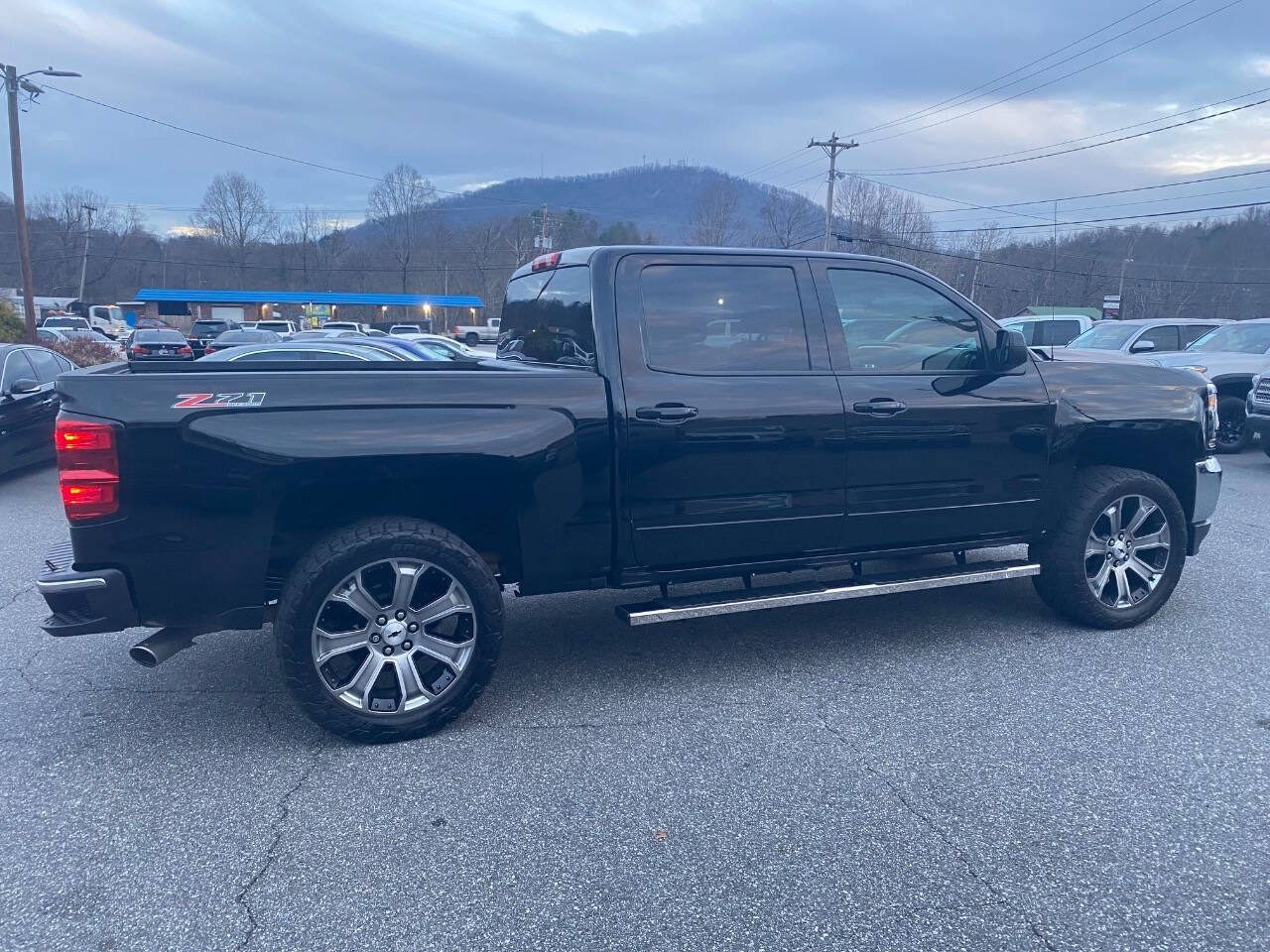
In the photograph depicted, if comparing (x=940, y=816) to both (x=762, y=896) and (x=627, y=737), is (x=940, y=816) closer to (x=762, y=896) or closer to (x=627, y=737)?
(x=762, y=896)

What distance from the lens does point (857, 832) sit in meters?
3.11

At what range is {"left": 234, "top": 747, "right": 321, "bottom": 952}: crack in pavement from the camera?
262 centimetres

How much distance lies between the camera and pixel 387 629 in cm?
372

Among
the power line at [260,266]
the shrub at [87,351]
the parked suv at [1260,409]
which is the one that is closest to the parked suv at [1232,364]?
the parked suv at [1260,409]

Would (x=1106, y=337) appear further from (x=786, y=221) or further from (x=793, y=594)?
(x=786, y=221)

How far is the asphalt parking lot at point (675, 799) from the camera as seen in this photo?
2662mm

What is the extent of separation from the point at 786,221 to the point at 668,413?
5492 cm

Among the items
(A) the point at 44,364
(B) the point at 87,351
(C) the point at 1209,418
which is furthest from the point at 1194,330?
(B) the point at 87,351

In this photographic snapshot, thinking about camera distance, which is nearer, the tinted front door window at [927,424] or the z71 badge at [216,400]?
the z71 badge at [216,400]

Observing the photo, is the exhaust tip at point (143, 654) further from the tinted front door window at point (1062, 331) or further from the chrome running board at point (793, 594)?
the tinted front door window at point (1062, 331)

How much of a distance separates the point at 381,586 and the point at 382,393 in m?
0.81

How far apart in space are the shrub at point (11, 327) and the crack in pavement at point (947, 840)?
1047 inches

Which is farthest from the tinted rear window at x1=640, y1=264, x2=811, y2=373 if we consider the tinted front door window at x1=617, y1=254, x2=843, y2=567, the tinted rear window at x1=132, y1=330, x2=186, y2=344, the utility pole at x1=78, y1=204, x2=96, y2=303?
the utility pole at x1=78, y1=204, x2=96, y2=303

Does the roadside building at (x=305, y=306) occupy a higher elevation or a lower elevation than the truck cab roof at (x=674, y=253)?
higher
